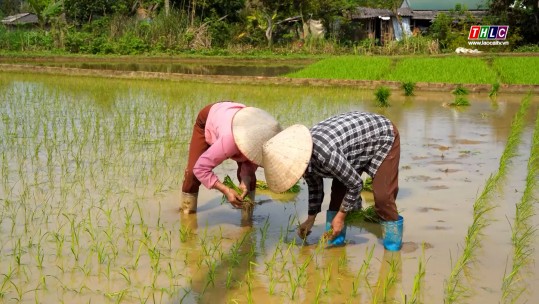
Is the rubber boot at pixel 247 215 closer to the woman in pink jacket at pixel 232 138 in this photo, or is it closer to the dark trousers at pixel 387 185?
the woman in pink jacket at pixel 232 138

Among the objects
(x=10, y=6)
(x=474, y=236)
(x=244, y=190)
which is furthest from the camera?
(x=10, y=6)

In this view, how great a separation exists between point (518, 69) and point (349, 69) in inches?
122

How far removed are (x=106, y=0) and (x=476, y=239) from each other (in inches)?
863

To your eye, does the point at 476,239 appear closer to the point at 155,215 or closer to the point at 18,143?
the point at 155,215

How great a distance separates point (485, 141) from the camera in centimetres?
649

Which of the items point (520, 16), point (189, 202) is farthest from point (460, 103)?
point (520, 16)

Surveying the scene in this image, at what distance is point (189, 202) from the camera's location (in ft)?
13.3

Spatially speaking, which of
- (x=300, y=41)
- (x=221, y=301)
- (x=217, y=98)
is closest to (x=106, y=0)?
(x=300, y=41)

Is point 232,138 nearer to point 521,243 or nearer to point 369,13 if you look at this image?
point 521,243

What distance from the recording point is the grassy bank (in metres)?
11.7

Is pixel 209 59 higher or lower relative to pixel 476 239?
lower

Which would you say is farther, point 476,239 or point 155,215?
point 155,215

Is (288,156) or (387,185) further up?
(288,156)

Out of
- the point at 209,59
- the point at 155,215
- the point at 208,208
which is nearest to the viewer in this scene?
the point at 155,215
